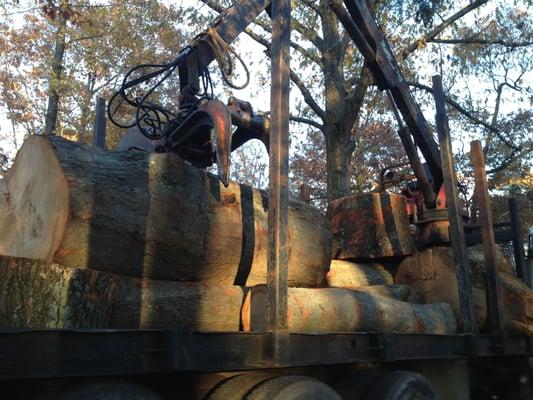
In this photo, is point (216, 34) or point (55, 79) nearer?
point (216, 34)

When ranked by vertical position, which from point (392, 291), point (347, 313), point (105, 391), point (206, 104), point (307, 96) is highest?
point (307, 96)

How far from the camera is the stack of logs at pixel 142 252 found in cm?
323

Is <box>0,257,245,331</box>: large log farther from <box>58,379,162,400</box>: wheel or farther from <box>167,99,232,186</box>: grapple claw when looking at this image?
<box>167,99,232,186</box>: grapple claw

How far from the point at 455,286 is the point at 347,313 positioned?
64.2 inches

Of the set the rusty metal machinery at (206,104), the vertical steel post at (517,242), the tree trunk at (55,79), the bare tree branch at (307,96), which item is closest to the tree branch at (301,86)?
the bare tree branch at (307,96)

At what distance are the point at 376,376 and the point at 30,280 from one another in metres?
2.39

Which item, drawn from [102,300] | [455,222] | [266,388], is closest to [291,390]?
[266,388]

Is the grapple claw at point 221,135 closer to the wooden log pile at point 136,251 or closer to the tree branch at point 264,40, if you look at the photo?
the wooden log pile at point 136,251

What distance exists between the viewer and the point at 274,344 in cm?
300

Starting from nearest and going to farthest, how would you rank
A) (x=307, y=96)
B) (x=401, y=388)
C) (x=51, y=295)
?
(x=51, y=295), (x=401, y=388), (x=307, y=96)

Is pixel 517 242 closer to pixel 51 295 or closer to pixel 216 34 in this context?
pixel 216 34

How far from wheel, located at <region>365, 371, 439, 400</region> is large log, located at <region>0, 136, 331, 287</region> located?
1.27 meters

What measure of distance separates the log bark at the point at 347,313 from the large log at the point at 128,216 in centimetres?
48

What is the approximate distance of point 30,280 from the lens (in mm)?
3051
